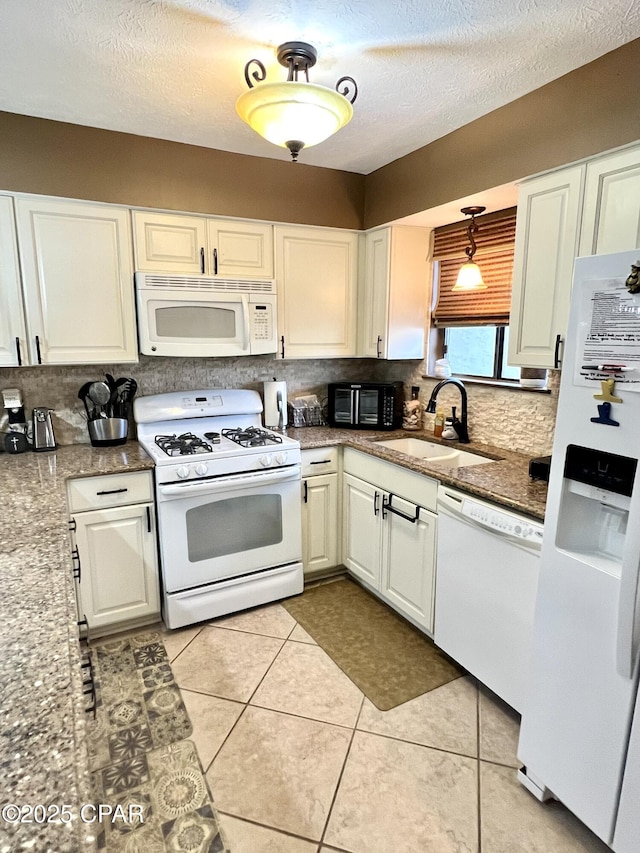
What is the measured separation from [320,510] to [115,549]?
1149mm

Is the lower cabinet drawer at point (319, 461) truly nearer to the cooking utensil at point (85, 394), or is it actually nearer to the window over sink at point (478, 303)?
the window over sink at point (478, 303)

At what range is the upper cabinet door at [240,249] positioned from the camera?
2693 mm

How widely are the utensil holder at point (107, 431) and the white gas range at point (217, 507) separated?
0.10m

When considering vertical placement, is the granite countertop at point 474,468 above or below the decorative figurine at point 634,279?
below

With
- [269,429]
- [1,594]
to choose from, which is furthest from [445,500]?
[1,594]

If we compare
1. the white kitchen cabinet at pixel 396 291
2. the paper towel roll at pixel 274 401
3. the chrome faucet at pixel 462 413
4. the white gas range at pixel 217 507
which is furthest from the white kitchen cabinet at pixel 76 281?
the chrome faucet at pixel 462 413

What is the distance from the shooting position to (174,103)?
209 cm

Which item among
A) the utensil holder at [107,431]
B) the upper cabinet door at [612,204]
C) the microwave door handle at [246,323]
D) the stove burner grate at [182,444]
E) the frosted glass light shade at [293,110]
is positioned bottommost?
the stove burner grate at [182,444]

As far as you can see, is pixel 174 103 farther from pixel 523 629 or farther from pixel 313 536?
pixel 523 629

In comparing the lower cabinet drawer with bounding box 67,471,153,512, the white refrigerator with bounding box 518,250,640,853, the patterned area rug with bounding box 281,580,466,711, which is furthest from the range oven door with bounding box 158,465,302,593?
the white refrigerator with bounding box 518,250,640,853

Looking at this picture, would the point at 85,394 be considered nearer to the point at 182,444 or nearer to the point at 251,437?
the point at 182,444

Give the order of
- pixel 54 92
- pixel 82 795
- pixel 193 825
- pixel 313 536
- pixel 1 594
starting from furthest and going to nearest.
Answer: pixel 313 536
pixel 54 92
pixel 193 825
pixel 1 594
pixel 82 795

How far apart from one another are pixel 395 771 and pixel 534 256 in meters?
2.05

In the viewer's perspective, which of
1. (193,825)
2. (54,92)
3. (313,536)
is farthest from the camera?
(313,536)
